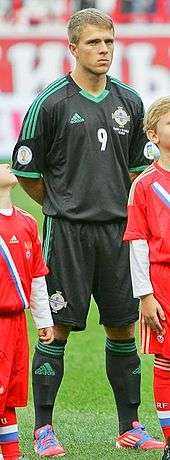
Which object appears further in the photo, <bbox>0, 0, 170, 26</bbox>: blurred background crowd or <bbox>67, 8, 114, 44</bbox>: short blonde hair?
<bbox>0, 0, 170, 26</bbox>: blurred background crowd

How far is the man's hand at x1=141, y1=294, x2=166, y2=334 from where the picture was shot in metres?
6.53

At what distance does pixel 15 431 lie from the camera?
21.5ft

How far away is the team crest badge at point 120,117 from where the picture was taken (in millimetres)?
7398

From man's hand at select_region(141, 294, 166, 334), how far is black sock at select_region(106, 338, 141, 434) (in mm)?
1094

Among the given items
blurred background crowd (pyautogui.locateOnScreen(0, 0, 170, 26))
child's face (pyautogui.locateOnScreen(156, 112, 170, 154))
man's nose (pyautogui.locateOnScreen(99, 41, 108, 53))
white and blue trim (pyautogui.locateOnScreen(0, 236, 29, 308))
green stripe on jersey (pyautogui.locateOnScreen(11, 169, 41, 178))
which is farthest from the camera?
blurred background crowd (pyautogui.locateOnScreen(0, 0, 170, 26))

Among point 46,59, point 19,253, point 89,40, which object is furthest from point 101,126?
point 46,59

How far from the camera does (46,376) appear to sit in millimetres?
7410

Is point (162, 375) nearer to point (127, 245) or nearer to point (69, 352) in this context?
point (127, 245)

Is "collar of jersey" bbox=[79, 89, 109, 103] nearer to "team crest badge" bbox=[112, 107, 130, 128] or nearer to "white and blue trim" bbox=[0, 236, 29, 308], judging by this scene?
"team crest badge" bbox=[112, 107, 130, 128]

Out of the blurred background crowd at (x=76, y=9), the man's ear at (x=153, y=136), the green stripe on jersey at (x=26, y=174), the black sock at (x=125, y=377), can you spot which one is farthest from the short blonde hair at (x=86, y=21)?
the blurred background crowd at (x=76, y=9)

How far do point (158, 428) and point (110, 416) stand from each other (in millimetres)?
689

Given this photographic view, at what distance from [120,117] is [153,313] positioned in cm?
136

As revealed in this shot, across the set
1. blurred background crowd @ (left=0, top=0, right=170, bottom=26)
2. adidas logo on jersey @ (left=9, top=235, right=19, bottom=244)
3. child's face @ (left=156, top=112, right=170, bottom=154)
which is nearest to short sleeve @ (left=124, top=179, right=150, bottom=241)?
child's face @ (left=156, top=112, right=170, bottom=154)

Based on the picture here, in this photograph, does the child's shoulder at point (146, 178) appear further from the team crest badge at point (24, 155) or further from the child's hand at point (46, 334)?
the team crest badge at point (24, 155)
